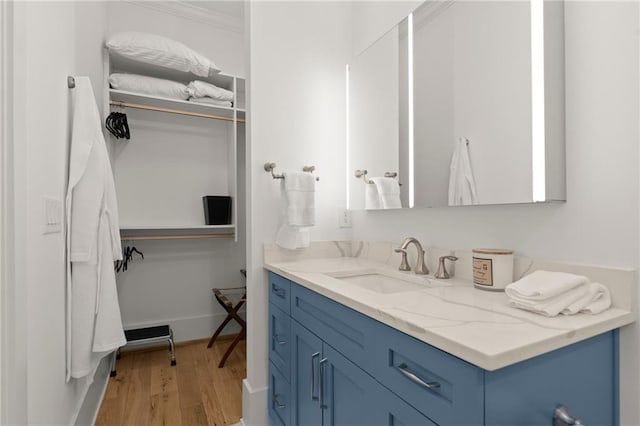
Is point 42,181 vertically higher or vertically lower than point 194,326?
higher

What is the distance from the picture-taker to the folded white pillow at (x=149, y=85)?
7.84 feet

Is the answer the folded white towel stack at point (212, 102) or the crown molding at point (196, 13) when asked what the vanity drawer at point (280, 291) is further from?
the crown molding at point (196, 13)

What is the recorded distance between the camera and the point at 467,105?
4.23 ft

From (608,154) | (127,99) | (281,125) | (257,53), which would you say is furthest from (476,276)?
(127,99)

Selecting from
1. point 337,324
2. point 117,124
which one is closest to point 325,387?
point 337,324

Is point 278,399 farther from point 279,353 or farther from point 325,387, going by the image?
point 325,387

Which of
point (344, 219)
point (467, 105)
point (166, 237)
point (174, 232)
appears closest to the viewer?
point (467, 105)

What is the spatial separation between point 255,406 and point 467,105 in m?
1.83

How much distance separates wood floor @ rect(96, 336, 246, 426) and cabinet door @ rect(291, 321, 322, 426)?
0.68 metres

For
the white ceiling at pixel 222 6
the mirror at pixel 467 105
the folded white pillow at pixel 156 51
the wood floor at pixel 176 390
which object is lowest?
the wood floor at pixel 176 390

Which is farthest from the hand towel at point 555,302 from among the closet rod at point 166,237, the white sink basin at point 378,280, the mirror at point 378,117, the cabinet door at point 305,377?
the closet rod at point 166,237

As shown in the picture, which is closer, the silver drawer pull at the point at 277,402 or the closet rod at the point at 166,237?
the silver drawer pull at the point at 277,402

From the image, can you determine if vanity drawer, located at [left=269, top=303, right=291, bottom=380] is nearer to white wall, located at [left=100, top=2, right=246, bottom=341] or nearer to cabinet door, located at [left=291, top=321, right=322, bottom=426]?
cabinet door, located at [left=291, top=321, right=322, bottom=426]

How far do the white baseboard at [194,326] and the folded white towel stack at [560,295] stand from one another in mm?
2615
